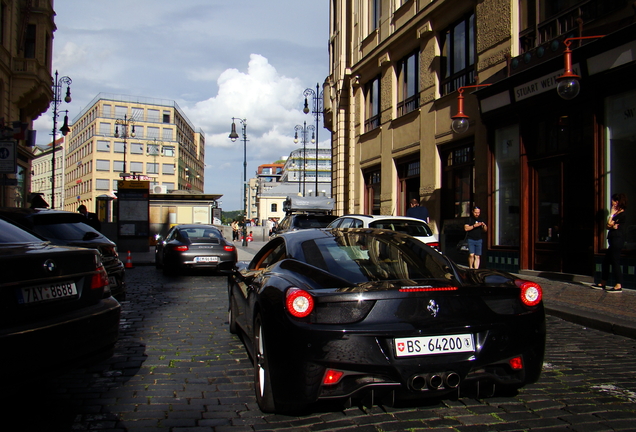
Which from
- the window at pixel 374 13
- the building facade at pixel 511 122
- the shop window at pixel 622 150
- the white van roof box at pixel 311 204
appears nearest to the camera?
the shop window at pixel 622 150

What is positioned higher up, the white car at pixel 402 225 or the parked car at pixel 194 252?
the white car at pixel 402 225

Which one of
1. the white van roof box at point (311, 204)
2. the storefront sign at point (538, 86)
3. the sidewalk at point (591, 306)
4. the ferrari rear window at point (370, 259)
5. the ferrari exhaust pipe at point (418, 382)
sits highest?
the storefront sign at point (538, 86)

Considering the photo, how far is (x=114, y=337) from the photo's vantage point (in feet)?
14.0

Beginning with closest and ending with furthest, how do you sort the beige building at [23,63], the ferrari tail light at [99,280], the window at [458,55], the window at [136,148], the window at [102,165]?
the ferrari tail light at [99,280]
the window at [458,55]
the beige building at [23,63]
the window at [102,165]
the window at [136,148]

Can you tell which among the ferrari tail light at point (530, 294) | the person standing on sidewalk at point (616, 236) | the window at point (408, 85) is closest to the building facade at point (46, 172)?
the window at point (408, 85)

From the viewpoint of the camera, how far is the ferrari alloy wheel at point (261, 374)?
3.60 m

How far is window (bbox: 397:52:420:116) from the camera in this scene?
18.3 metres

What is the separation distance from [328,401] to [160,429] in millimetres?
1097

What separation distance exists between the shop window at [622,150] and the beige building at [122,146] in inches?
3529

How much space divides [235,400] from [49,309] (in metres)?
1.46

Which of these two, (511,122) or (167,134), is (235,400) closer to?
(511,122)

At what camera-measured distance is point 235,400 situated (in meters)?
4.02

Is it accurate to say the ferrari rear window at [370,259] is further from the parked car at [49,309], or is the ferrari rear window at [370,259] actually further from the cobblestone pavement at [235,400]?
the parked car at [49,309]

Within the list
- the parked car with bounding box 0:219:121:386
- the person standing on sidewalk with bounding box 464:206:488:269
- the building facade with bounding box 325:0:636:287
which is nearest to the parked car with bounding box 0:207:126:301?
the parked car with bounding box 0:219:121:386
